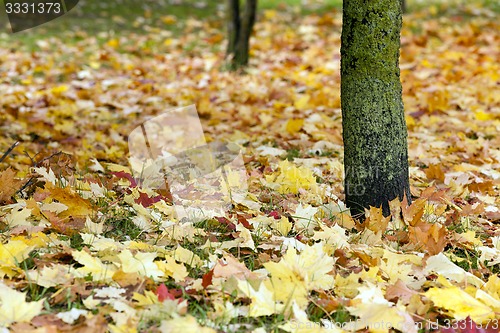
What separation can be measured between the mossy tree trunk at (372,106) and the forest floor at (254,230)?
159 millimetres

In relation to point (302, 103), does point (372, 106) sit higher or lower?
higher

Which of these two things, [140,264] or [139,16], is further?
[139,16]

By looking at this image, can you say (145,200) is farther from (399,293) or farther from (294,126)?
(294,126)

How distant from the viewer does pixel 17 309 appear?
1918mm

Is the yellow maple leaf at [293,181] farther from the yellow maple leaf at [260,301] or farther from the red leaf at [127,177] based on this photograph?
the yellow maple leaf at [260,301]

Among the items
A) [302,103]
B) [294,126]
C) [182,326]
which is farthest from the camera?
[302,103]

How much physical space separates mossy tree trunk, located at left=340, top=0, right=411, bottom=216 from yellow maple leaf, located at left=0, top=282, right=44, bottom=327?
5.38 feet

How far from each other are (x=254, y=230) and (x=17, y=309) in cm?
114

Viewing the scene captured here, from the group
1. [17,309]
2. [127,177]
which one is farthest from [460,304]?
[127,177]

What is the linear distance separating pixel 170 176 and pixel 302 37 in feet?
21.5

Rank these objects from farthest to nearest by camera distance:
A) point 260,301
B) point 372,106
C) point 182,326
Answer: point 372,106 < point 260,301 < point 182,326

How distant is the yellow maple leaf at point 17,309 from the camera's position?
75.0 inches

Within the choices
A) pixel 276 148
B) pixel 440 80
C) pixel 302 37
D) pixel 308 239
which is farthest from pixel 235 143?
pixel 302 37

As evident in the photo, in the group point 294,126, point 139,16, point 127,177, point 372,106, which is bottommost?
point 139,16
